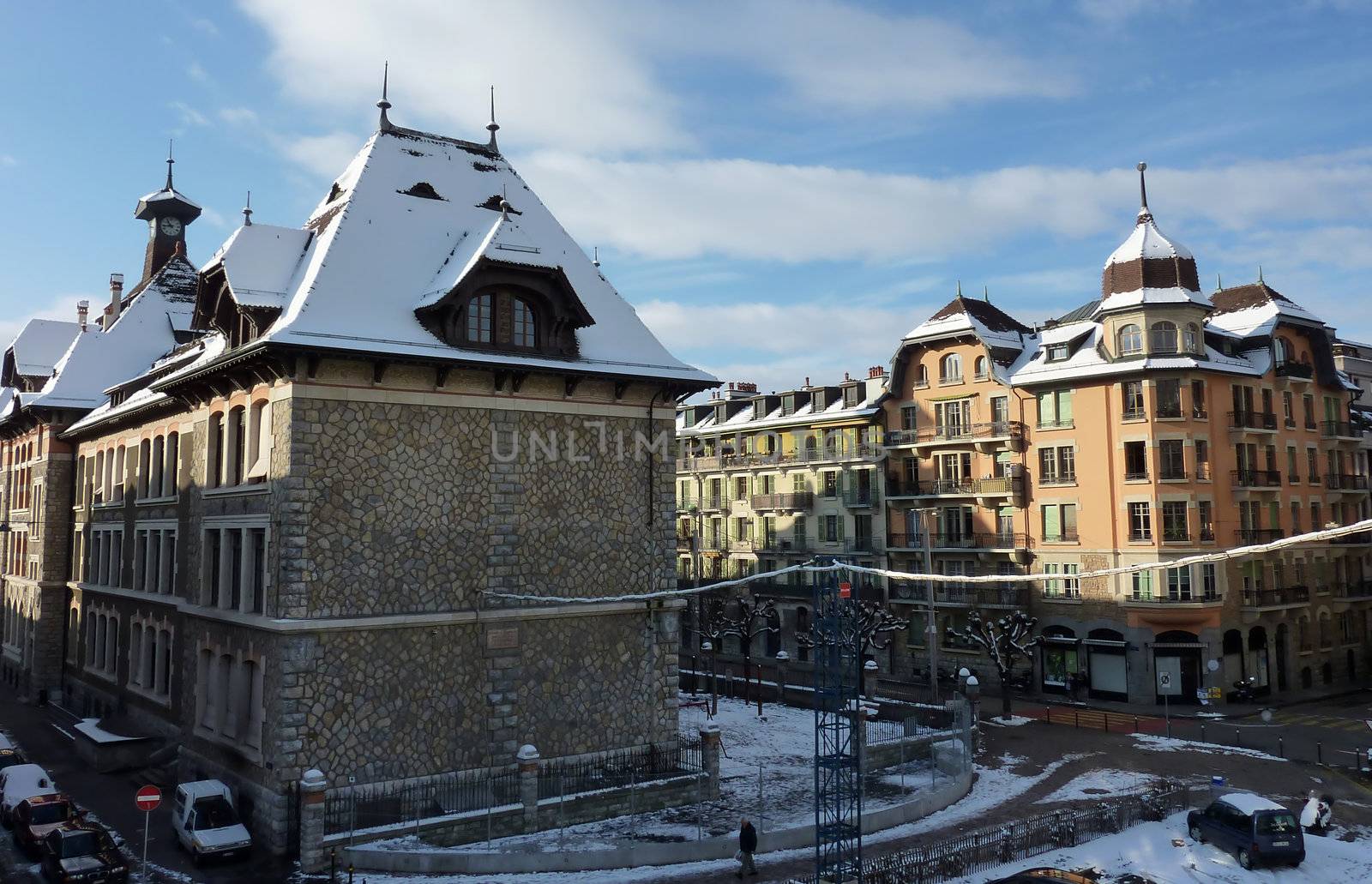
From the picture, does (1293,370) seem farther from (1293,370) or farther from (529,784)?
(529,784)

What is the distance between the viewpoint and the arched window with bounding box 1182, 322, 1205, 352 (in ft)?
148

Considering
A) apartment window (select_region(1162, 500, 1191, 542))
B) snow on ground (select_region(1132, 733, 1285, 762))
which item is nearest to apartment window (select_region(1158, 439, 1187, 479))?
apartment window (select_region(1162, 500, 1191, 542))

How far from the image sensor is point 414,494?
25.2 m

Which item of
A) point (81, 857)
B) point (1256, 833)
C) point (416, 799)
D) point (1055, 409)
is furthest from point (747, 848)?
point (1055, 409)

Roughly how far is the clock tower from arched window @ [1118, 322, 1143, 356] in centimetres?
4719

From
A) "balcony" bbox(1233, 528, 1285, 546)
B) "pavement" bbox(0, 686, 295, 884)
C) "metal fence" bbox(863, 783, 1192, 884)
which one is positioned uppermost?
"balcony" bbox(1233, 528, 1285, 546)

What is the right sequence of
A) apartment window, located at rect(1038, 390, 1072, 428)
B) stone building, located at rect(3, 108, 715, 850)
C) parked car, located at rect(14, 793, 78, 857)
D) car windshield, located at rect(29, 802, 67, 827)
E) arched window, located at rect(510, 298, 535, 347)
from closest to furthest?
1. parked car, located at rect(14, 793, 78, 857)
2. stone building, located at rect(3, 108, 715, 850)
3. car windshield, located at rect(29, 802, 67, 827)
4. arched window, located at rect(510, 298, 535, 347)
5. apartment window, located at rect(1038, 390, 1072, 428)

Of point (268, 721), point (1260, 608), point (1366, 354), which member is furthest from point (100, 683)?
point (1366, 354)

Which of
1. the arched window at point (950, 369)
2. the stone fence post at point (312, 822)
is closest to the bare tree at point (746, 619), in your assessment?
the arched window at point (950, 369)

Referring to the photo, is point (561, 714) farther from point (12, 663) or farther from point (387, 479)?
point (12, 663)

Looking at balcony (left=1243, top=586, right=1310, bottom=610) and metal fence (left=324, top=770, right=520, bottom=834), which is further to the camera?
balcony (left=1243, top=586, right=1310, bottom=610)

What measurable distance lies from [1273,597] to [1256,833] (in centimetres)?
2820

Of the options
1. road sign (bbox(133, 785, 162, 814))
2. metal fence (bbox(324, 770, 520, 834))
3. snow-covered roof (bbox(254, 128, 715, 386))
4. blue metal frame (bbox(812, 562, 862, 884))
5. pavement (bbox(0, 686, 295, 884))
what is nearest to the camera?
blue metal frame (bbox(812, 562, 862, 884))

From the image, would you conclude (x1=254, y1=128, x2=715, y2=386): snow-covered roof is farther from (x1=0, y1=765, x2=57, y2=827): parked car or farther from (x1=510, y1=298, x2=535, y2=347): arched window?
(x1=0, y1=765, x2=57, y2=827): parked car
